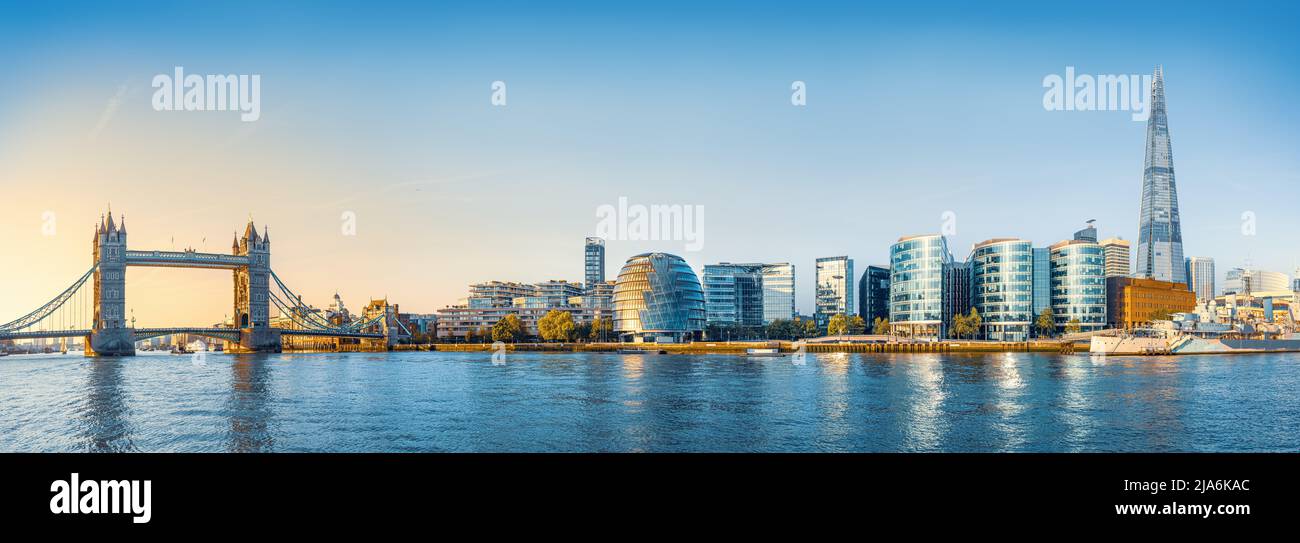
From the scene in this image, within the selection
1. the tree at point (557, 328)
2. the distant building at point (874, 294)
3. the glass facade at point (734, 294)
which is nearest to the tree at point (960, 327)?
the distant building at point (874, 294)

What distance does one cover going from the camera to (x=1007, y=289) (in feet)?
443

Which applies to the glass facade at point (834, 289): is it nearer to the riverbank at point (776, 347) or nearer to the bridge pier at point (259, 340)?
the riverbank at point (776, 347)

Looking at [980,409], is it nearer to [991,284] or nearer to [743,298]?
[991,284]

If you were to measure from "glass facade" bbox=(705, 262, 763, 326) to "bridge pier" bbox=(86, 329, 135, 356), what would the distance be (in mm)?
109668

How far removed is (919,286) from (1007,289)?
14478 mm

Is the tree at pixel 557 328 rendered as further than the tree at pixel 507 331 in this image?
No

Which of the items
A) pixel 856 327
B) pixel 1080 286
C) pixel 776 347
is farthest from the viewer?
pixel 856 327

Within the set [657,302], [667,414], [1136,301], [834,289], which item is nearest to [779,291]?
[834,289]

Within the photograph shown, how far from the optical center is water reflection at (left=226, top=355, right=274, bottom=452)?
24906mm

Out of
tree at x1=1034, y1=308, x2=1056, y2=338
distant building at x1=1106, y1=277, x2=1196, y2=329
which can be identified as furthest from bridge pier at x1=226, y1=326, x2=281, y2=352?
distant building at x1=1106, y1=277, x2=1196, y2=329

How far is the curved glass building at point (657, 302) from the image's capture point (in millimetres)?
146875

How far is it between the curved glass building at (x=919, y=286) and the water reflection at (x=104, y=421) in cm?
11837

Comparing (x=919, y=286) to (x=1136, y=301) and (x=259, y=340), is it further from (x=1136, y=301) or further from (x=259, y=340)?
(x=259, y=340)
